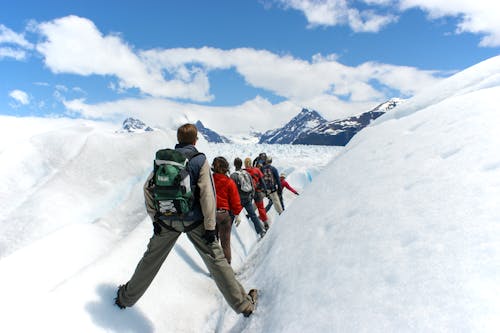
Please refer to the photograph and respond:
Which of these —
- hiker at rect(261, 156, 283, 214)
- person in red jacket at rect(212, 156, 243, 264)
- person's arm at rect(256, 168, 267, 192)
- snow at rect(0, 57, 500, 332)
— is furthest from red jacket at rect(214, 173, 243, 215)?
hiker at rect(261, 156, 283, 214)

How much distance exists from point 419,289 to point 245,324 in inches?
69.4

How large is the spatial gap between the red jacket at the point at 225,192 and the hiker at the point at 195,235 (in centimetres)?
156

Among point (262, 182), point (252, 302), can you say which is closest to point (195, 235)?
point (252, 302)

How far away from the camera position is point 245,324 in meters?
3.23

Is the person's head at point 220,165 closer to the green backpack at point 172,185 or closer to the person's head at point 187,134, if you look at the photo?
the person's head at point 187,134

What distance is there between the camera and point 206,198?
3010 millimetres

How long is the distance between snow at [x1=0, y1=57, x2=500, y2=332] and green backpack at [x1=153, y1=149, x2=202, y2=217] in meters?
1.25

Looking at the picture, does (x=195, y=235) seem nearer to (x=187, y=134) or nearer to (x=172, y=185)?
(x=172, y=185)

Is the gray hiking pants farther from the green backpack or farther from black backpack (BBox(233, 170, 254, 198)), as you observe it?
black backpack (BBox(233, 170, 254, 198))

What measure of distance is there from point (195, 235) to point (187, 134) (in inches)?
39.3

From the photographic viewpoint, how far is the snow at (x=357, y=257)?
2.08m

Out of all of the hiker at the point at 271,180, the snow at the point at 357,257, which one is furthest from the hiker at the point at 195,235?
the hiker at the point at 271,180

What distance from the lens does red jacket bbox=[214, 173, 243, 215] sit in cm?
475

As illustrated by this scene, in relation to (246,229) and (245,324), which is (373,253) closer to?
(245,324)
